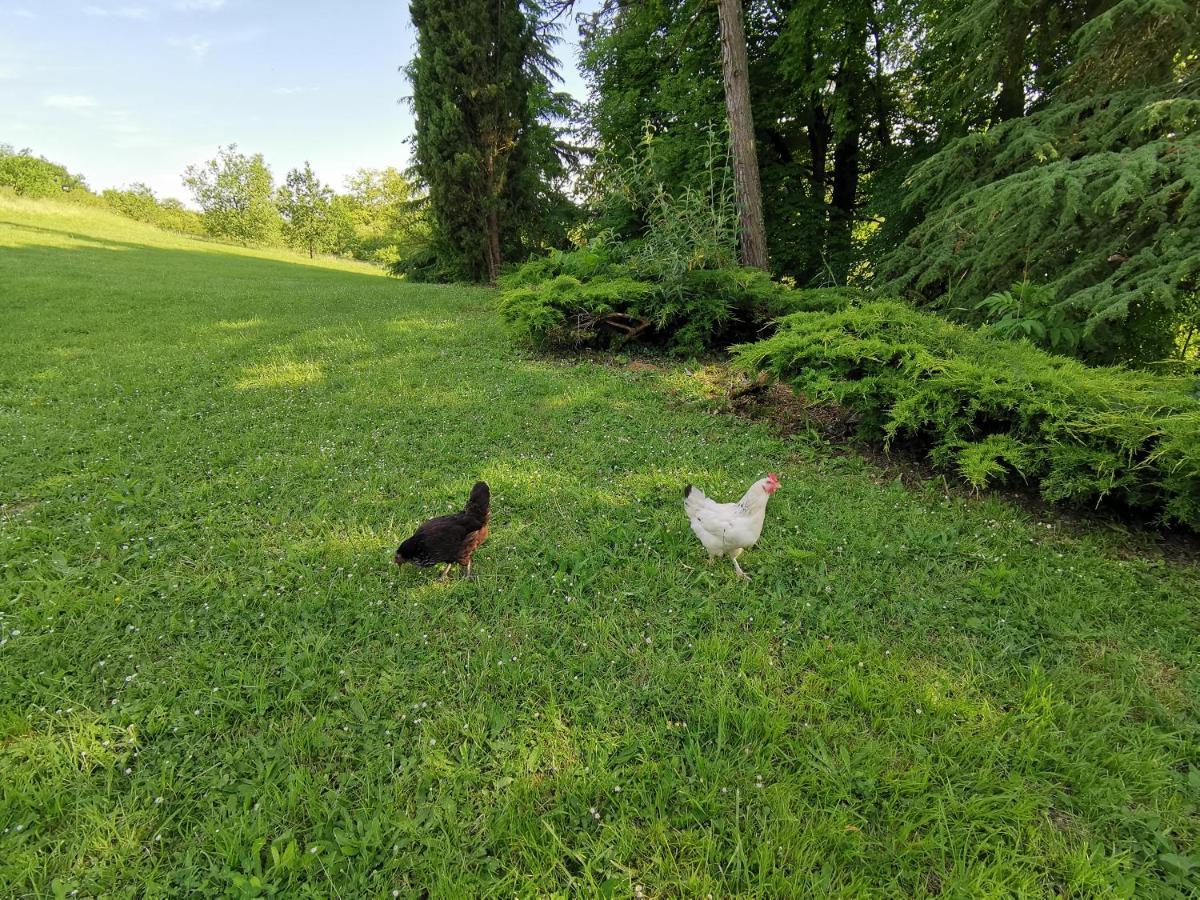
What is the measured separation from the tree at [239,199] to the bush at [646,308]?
175 ft

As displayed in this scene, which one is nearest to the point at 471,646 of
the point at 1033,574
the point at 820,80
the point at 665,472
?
the point at 665,472

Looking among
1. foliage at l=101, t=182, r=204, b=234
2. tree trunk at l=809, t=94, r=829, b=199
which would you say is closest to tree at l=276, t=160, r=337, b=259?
foliage at l=101, t=182, r=204, b=234

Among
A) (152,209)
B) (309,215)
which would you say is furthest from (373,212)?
(152,209)

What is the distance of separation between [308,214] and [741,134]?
5335cm

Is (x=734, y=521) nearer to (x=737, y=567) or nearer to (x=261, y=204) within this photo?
(x=737, y=567)

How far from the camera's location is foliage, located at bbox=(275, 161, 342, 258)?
153 feet

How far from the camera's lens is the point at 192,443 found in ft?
14.8

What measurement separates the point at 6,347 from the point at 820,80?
47.2 feet

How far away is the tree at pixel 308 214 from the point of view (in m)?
46.6

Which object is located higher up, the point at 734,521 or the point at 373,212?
the point at 373,212

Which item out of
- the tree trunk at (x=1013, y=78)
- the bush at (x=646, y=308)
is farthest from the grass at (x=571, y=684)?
the tree trunk at (x=1013, y=78)

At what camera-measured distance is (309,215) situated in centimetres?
4719

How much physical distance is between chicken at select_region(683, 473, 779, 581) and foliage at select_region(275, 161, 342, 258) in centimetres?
5494

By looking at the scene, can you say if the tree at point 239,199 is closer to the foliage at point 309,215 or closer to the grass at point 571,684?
the foliage at point 309,215
